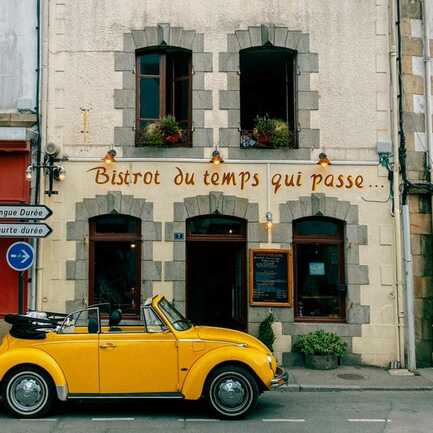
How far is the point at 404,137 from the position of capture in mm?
12805

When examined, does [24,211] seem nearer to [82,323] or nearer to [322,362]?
[82,323]

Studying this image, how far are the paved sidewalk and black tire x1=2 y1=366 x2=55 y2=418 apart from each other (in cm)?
413

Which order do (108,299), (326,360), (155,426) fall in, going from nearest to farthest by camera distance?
(155,426)
(326,360)
(108,299)

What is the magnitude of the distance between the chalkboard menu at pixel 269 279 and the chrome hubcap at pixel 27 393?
5229 millimetres

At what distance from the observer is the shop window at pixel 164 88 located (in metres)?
13.0

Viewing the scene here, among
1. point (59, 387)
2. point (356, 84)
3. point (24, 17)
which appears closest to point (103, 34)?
point (24, 17)

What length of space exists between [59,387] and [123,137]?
604 centimetres

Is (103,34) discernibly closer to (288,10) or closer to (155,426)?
(288,10)

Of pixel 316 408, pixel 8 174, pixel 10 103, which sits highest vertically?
pixel 10 103

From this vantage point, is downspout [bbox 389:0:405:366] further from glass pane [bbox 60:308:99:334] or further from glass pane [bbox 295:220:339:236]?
glass pane [bbox 60:308:99:334]

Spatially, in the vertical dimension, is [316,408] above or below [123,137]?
below

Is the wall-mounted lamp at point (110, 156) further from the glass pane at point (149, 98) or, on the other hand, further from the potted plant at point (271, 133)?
the potted plant at point (271, 133)

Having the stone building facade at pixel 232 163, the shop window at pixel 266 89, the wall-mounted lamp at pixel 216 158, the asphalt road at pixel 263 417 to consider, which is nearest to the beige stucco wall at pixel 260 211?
the stone building facade at pixel 232 163

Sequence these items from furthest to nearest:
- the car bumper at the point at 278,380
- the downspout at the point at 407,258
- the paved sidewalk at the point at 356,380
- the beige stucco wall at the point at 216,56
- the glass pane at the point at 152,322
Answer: the beige stucco wall at the point at 216,56 < the downspout at the point at 407,258 < the paved sidewalk at the point at 356,380 < the glass pane at the point at 152,322 < the car bumper at the point at 278,380
